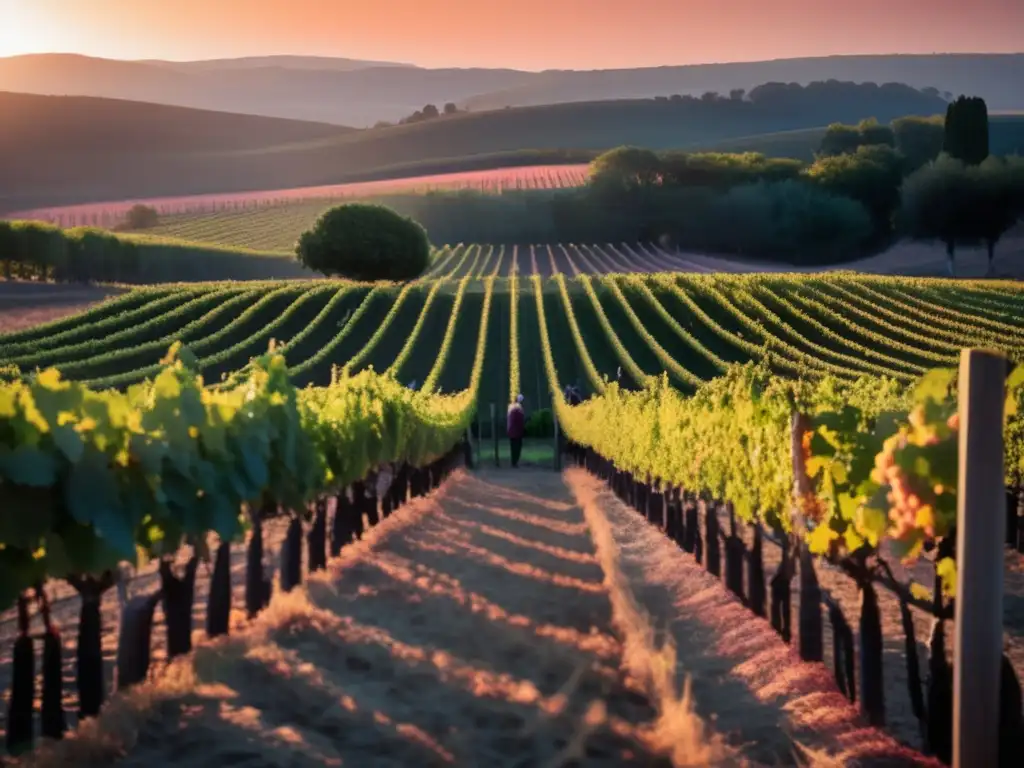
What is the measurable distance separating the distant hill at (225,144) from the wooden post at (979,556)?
386 ft

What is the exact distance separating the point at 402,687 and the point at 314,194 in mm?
124225

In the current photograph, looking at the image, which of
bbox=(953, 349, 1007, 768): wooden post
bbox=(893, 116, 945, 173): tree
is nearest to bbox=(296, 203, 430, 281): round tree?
bbox=(893, 116, 945, 173): tree

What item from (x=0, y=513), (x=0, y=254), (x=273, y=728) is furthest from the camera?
(x=0, y=254)

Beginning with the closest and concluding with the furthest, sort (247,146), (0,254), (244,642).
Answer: (244,642) → (0,254) → (247,146)

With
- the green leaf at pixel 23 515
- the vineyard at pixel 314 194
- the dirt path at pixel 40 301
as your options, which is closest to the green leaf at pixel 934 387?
the green leaf at pixel 23 515

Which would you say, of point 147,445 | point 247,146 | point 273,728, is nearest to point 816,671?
point 273,728

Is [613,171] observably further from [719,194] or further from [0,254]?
[0,254]

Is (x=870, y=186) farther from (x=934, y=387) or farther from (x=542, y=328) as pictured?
(x=934, y=387)

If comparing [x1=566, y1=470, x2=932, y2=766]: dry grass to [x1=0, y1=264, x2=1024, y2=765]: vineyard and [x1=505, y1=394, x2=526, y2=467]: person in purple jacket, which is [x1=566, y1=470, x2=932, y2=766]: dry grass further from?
[x1=505, y1=394, x2=526, y2=467]: person in purple jacket

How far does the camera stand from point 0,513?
6.67 metres

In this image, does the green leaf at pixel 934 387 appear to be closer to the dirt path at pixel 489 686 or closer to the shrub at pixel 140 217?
the dirt path at pixel 489 686

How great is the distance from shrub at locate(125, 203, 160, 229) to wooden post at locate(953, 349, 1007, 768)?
11582cm

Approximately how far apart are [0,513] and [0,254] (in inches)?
3152

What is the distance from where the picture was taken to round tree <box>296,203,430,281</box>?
84.3 meters
